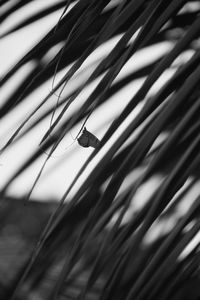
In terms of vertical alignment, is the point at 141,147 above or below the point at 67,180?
below

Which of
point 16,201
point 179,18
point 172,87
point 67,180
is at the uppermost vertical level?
point 16,201

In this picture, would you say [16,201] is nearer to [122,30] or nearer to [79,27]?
[122,30]

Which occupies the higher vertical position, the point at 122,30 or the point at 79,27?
the point at 122,30

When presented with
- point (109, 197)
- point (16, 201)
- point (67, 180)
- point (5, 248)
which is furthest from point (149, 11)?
point (5, 248)

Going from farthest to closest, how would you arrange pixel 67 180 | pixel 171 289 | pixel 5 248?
pixel 5 248, pixel 67 180, pixel 171 289

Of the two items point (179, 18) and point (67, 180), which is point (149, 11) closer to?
point (179, 18)

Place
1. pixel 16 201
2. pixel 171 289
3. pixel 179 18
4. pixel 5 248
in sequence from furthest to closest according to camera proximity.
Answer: pixel 5 248, pixel 16 201, pixel 179 18, pixel 171 289

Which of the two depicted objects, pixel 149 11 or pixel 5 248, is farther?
pixel 5 248

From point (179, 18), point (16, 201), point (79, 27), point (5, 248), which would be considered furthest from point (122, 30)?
point (5, 248)

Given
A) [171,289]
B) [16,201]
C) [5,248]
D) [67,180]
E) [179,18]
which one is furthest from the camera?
[5,248]
